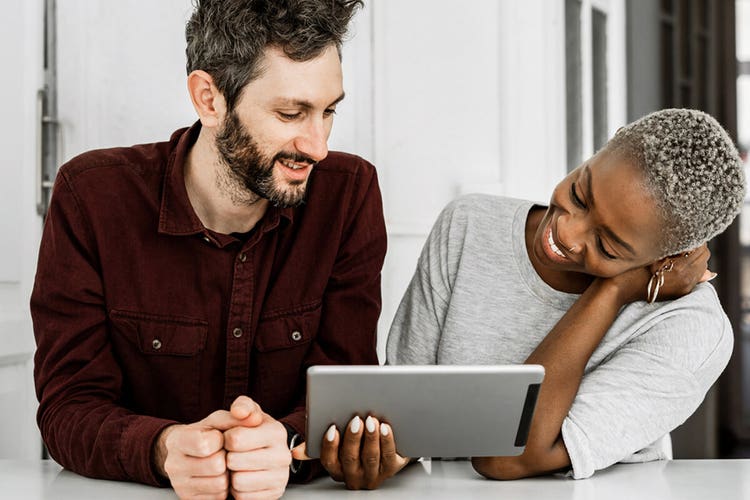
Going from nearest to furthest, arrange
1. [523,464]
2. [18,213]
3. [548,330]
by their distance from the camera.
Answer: [523,464] < [548,330] < [18,213]

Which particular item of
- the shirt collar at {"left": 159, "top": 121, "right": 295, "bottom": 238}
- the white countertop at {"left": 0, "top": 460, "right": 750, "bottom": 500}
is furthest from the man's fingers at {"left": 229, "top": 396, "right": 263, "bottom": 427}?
the shirt collar at {"left": 159, "top": 121, "right": 295, "bottom": 238}

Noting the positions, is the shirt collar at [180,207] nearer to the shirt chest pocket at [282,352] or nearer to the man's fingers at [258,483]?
the shirt chest pocket at [282,352]

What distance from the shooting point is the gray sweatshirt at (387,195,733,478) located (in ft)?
4.46

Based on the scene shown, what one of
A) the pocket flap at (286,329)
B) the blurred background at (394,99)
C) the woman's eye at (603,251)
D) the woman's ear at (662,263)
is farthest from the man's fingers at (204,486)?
the blurred background at (394,99)

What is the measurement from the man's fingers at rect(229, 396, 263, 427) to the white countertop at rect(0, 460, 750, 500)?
0.38ft

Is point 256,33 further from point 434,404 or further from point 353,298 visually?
point 434,404

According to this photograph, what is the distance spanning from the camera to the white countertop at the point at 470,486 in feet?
3.72

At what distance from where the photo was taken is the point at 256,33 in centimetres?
142

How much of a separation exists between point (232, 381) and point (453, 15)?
146 cm

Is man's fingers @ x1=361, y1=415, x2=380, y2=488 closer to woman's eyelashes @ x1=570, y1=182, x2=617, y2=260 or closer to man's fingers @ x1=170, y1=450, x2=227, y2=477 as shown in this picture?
man's fingers @ x1=170, y1=450, x2=227, y2=477

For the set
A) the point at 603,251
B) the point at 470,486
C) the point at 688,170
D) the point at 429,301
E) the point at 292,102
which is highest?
the point at 292,102

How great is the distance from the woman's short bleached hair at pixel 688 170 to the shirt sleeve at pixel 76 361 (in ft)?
2.65

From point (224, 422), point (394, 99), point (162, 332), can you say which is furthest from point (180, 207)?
point (394, 99)

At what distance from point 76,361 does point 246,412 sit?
1.37 feet
